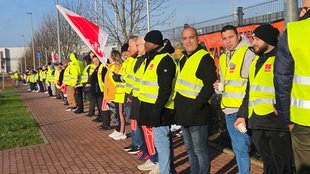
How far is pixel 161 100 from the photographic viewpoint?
5414mm

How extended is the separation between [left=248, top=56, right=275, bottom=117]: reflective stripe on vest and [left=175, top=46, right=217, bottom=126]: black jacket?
68 cm

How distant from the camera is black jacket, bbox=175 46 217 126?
16.0ft

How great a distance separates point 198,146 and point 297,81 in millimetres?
2263

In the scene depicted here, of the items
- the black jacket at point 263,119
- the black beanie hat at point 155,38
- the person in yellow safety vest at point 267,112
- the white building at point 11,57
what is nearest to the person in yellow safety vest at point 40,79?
the black beanie hat at point 155,38

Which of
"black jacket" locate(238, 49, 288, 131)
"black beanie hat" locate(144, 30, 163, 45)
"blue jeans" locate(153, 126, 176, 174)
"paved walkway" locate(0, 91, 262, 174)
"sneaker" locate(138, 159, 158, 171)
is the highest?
"black beanie hat" locate(144, 30, 163, 45)

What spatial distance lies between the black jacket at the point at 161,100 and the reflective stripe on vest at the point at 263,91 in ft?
4.60

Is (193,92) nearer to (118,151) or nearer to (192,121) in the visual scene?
(192,121)

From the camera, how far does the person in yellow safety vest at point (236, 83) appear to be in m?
4.97

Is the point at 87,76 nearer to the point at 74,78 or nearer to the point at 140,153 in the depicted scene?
the point at 74,78

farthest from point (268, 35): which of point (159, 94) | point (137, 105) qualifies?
point (137, 105)

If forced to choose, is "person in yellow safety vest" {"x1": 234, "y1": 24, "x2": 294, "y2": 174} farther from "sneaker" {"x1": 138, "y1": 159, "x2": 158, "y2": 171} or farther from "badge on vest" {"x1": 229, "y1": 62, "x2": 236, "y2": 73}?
"sneaker" {"x1": 138, "y1": 159, "x2": 158, "y2": 171}

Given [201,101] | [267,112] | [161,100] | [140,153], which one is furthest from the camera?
[140,153]

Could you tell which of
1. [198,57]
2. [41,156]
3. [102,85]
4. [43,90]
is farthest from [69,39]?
[198,57]

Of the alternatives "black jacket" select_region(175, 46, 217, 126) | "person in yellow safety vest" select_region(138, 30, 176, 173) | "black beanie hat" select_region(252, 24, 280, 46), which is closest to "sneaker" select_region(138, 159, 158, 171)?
"person in yellow safety vest" select_region(138, 30, 176, 173)
